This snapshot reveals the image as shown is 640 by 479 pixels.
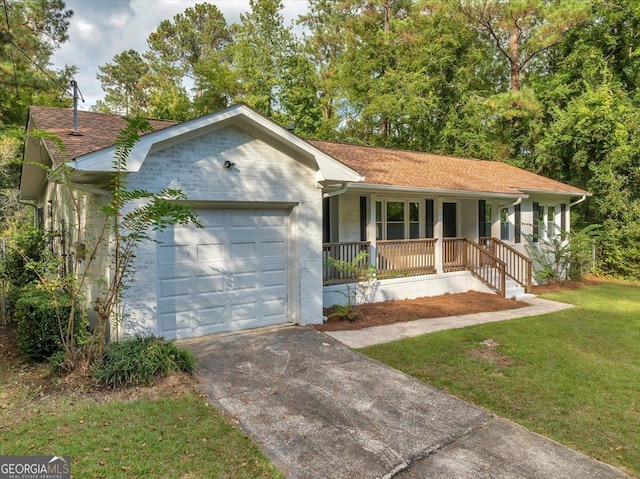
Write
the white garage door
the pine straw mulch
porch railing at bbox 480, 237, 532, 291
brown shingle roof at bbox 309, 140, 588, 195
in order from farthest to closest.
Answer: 1. porch railing at bbox 480, 237, 532, 291
2. brown shingle roof at bbox 309, 140, 588, 195
3. the pine straw mulch
4. the white garage door

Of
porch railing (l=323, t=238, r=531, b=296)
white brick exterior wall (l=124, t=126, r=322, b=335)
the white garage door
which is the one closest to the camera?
white brick exterior wall (l=124, t=126, r=322, b=335)

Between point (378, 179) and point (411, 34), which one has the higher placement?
point (411, 34)

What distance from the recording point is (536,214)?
50.6ft

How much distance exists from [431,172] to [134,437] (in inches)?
450

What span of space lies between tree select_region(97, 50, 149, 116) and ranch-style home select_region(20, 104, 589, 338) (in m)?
24.3

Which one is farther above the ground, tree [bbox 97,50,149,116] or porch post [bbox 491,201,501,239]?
tree [bbox 97,50,149,116]

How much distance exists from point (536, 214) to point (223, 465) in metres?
15.3

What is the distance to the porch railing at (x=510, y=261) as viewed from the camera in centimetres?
1268

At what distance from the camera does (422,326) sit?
8594 mm

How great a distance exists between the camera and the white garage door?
6660 millimetres

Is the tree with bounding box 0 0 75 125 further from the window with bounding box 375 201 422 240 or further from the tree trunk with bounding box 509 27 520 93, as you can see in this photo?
the tree trunk with bounding box 509 27 520 93

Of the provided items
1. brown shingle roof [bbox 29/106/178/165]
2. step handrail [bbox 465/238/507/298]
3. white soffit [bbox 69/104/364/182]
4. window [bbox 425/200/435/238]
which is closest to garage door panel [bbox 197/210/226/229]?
white soffit [bbox 69/104/364/182]

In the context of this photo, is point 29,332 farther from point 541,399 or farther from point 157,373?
point 541,399

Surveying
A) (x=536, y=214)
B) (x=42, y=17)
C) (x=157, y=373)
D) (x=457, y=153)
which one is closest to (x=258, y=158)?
(x=157, y=373)
